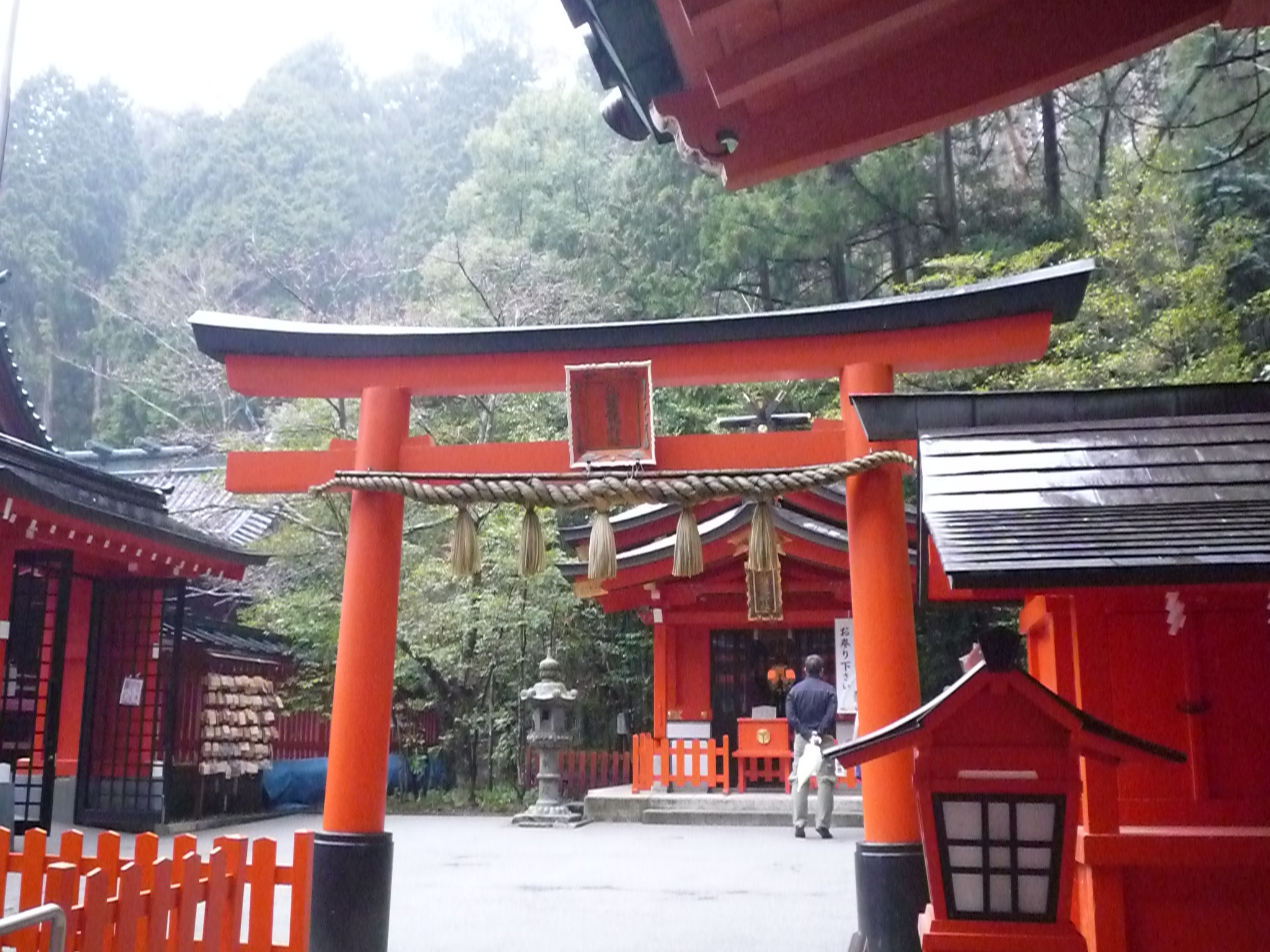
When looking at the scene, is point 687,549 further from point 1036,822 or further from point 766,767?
point 766,767

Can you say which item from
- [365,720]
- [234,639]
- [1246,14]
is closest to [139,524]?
[234,639]

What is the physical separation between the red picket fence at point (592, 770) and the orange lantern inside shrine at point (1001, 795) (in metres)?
13.0

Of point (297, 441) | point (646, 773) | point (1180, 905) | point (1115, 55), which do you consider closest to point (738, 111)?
point (1115, 55)

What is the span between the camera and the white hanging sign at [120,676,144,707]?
12117mm

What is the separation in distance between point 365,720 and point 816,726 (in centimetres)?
649

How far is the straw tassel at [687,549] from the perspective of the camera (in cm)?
638

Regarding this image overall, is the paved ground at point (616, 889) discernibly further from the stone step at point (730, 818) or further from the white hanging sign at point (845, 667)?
the white hanging sign at point (845, 667)

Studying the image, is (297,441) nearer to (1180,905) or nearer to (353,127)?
(1180,905)

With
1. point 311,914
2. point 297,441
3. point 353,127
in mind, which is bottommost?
point 311,914

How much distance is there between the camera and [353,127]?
44.5 meters

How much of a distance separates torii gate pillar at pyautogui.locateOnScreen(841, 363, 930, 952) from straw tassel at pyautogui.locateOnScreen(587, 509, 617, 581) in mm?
1487

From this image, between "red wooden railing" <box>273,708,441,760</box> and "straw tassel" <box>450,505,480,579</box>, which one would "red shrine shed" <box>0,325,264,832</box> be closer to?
"red wooden railing" <box>273,708,441,760</box>

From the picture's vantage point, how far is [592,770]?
16.0 metres

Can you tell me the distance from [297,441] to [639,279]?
1098 cm
